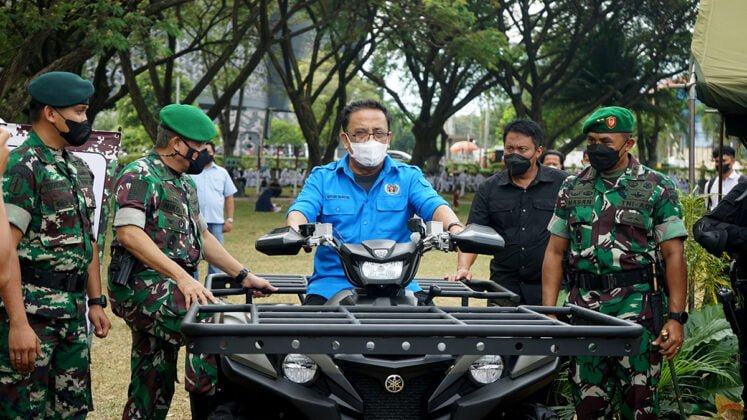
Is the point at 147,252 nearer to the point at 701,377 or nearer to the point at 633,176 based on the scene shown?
the point at 633,176

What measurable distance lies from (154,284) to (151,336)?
319 millimetres

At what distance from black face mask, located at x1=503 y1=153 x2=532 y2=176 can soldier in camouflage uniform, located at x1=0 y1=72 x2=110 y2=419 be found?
9.22 feet

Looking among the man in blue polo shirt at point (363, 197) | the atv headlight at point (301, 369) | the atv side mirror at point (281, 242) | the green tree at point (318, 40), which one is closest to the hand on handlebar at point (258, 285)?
the man in blue polo shirt at point (363, 197)

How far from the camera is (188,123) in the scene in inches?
189

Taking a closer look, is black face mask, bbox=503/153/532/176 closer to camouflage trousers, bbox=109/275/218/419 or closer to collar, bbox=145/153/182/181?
collar, bbox=145/153/182/181

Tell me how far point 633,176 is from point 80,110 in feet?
8.95

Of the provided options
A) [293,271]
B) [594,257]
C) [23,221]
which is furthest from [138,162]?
[293,271]

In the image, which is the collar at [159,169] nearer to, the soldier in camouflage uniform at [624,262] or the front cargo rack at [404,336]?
the front cargo rack at [404,336]

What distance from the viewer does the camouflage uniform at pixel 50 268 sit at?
166 inches

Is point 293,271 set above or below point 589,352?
below

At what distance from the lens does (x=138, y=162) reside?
4.77 m

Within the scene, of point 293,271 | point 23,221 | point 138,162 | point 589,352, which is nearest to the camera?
point 589,352

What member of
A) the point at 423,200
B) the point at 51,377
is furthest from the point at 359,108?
the point at 51,377

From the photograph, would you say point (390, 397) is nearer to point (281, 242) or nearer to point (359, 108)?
point (281, 242)
